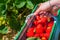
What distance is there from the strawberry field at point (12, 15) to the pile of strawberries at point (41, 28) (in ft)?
2.84

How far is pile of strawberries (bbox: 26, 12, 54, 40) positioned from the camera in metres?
2.16

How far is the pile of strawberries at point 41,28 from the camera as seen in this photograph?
7.07 ft

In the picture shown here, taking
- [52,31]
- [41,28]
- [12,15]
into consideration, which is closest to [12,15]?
[12,15]

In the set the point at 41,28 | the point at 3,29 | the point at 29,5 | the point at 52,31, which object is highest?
the point at 29,5

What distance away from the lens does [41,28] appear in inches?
86.9

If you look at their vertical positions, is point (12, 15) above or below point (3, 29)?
above

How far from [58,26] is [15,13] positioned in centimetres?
118

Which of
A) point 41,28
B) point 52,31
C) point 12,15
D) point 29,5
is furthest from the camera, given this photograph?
point 12,15

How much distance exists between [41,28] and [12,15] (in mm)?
1127

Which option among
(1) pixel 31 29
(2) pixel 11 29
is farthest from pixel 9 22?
(1) pixel 31 29

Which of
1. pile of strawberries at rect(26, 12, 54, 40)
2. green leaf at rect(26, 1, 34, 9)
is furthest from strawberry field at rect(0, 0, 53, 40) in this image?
pile of strawberries at rect(26, 12, 54, 40)

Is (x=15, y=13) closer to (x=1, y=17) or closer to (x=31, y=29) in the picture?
(x=1, y=17)

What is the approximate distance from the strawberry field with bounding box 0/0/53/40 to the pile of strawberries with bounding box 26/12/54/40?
87 centimetres

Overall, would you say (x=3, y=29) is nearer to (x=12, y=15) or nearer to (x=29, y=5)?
(x=12, y=15)
